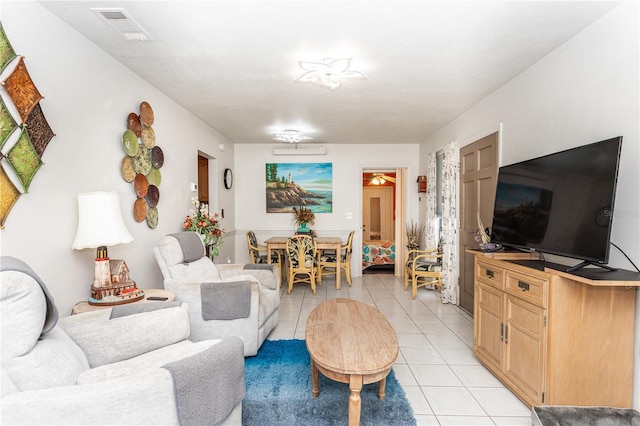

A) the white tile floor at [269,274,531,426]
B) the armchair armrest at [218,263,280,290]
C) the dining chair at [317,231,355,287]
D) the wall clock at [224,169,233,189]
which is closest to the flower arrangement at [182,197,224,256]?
the armchair armrest at [218,263,280,290]

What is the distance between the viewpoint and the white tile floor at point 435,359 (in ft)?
7.04

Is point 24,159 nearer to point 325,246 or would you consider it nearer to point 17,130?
point 17,130

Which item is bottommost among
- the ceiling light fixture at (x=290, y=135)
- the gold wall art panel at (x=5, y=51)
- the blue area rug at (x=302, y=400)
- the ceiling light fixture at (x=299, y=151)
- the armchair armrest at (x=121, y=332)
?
the blue area rug at (x=302, y=400)

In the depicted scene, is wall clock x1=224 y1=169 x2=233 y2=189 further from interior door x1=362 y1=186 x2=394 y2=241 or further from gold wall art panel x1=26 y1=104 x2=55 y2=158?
interior door x1=362 y1=186 x2=394 y2=241

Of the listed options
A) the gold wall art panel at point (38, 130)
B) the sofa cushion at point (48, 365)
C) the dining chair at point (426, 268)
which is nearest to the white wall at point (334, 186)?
the dining chair at point (426, 268)

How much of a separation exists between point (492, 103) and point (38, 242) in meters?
4.07

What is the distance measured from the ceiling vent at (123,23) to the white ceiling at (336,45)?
0.13 feet

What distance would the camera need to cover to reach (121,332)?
6.06ft

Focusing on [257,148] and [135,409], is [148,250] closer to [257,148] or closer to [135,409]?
[135,409]

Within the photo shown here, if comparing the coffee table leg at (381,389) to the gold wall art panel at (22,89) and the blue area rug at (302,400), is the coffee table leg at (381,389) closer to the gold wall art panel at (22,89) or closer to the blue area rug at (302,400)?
the blue area rug at (302,400)

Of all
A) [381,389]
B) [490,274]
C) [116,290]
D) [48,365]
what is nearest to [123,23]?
[116,290]

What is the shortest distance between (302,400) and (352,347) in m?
0.57

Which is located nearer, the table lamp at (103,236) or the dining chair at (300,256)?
the table lamp at (103,236)

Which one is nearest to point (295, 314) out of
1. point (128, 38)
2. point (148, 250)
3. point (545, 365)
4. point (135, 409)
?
point (148, 250)
